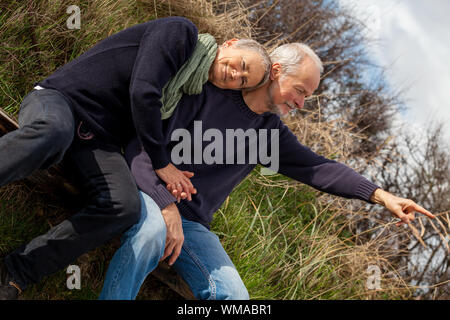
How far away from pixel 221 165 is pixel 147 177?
44 centimetres

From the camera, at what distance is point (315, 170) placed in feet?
8.63

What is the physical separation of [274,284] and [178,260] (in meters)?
1.45

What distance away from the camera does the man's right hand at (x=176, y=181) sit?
212cm

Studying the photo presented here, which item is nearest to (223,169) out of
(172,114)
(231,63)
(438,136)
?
(172,114)

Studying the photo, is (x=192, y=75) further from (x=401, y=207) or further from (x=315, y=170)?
(x=401, y=207)

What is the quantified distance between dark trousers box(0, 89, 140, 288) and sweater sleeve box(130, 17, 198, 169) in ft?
0.58

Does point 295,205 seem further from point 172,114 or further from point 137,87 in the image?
point 137,87

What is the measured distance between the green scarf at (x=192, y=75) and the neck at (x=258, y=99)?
314 mm

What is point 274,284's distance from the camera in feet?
11.7

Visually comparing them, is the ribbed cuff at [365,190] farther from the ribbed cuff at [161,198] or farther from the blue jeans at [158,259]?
the ribbed cuff at [161,198]

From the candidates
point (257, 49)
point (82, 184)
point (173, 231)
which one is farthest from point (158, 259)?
point (257, 49)

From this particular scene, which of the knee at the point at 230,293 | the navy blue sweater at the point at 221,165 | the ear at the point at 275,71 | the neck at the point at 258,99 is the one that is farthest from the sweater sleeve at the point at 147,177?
the ear at the point at 275,71
